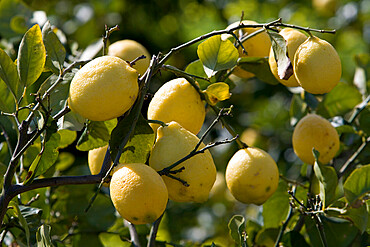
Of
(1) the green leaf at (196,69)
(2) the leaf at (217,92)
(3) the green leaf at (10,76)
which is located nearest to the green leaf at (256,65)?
(1) the green leaf at (196,69)

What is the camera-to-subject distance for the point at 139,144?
1.00 meters

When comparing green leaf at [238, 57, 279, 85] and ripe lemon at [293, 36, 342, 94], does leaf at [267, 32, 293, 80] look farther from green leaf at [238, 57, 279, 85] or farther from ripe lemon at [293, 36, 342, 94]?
green leaf at [238, 57, 279, 85]

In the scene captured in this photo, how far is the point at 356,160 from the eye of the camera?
1.64 meters

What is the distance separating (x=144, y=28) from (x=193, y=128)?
1910mm

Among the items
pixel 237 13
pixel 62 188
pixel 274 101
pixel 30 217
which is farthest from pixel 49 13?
pixel 30 217

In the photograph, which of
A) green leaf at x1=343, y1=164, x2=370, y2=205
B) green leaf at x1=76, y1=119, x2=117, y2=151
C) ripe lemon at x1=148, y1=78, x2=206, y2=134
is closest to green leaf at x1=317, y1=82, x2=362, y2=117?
green leaf at x1=343, y1=164, x2=370, y2=205

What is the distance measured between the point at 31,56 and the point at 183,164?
14.2 inches

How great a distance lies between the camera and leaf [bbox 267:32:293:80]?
985 millimetres

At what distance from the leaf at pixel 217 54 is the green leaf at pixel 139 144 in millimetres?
219

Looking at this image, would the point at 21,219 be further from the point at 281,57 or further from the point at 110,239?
the point at 281,57

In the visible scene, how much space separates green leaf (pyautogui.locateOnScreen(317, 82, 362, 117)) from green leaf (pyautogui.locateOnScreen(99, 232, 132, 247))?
0.74 m

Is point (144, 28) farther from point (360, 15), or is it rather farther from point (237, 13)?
point (360, 15)

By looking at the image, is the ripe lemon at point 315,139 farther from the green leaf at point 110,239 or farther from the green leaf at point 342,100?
the green leaf at point 110,239

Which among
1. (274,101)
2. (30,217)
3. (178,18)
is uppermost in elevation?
(30,217)
